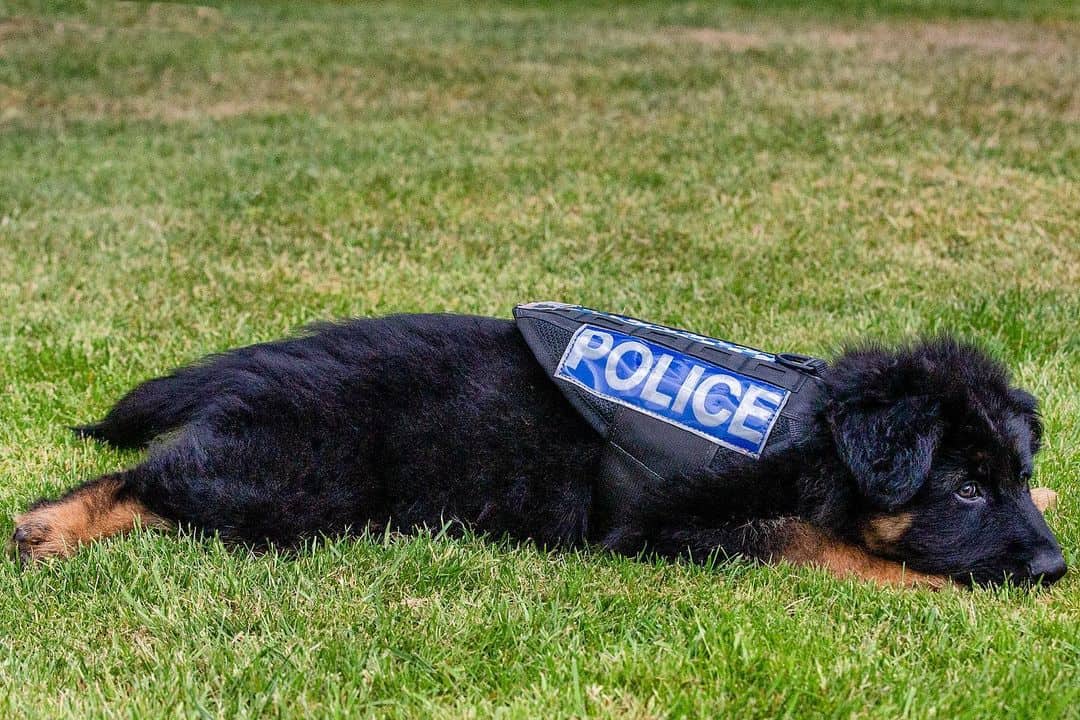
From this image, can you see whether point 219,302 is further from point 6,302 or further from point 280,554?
point 280,554

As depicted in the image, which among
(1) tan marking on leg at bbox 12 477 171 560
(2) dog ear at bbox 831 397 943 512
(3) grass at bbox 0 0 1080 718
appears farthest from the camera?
(1) tan marking on leg at bbox 12 477 171 560

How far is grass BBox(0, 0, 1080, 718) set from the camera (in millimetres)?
3023

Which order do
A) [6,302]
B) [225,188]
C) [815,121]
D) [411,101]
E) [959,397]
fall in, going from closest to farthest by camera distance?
[959,397] → [6,302] → [225,188] → [815,121] → [411,101]

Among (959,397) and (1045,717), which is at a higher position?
(959,397)

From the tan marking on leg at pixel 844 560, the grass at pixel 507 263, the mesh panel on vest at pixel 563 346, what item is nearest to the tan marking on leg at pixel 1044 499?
the grass at pixel 507 263

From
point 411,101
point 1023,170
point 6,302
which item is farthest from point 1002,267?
point 411,101

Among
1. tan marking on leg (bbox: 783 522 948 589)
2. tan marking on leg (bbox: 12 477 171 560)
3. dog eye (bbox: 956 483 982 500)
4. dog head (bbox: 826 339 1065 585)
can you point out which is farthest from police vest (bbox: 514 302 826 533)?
tan marking on leg (bbox: 12 477 171 560)

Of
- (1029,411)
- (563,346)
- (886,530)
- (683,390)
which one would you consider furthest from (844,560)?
(563,346)

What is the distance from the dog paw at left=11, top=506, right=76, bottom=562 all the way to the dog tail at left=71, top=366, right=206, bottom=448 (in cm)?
60

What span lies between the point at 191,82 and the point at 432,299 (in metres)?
9.08

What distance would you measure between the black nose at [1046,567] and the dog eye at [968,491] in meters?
0.26

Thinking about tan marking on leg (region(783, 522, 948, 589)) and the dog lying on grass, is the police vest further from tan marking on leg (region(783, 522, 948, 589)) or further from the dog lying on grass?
tan marking on leg (region(783, 522, 948, 589))

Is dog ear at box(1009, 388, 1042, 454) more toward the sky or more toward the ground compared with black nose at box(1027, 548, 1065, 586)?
more toward the sky

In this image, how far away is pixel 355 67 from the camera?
15.4 metres
